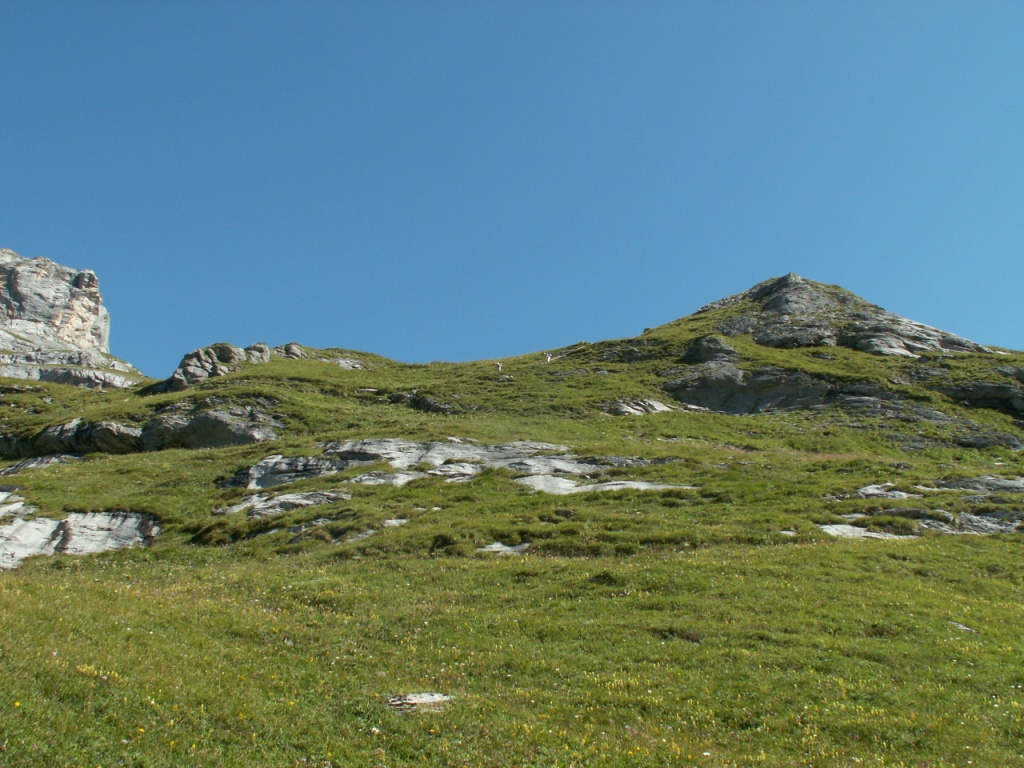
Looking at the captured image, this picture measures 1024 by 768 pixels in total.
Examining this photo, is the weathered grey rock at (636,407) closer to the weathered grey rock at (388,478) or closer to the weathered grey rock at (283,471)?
the weathered grey rock at (388,478)

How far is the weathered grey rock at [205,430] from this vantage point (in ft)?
204

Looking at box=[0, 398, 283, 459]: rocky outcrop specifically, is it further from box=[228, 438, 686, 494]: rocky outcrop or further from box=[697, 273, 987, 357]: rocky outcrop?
box=[697, 273, 987, 357]: rocky outcrop

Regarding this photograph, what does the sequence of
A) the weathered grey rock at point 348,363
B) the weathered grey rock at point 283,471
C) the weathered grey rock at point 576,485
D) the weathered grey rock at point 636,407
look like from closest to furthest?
the weathered grey rock at point 576,485, the weathered grey rock at point 283,471, the weathered grey rock at point 636,407, the weathered grey rock at point 348,363

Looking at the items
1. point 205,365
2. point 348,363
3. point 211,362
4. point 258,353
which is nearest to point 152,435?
point 205,365

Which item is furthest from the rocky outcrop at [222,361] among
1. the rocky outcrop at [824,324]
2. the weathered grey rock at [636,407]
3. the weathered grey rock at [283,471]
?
the rocky outcrop at [824,324]

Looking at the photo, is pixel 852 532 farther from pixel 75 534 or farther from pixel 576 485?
pixel 75 534

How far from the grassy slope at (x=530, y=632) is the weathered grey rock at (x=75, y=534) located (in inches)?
43.7

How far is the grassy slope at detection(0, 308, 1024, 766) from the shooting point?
1373 centimetres

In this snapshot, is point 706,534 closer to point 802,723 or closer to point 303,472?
point 802,723

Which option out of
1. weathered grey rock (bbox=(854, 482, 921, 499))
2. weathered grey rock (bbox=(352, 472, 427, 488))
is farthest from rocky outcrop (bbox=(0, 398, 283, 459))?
weathered grey rock (bbox=(854, 482, 921, 499))

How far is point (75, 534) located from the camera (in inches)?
1421

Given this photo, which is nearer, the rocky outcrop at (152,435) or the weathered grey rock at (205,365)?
the rocky outcrop at (152,435)

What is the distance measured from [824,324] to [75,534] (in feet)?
264

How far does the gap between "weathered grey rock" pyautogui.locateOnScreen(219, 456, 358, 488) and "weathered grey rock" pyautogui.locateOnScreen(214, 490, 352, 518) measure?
156 inches
